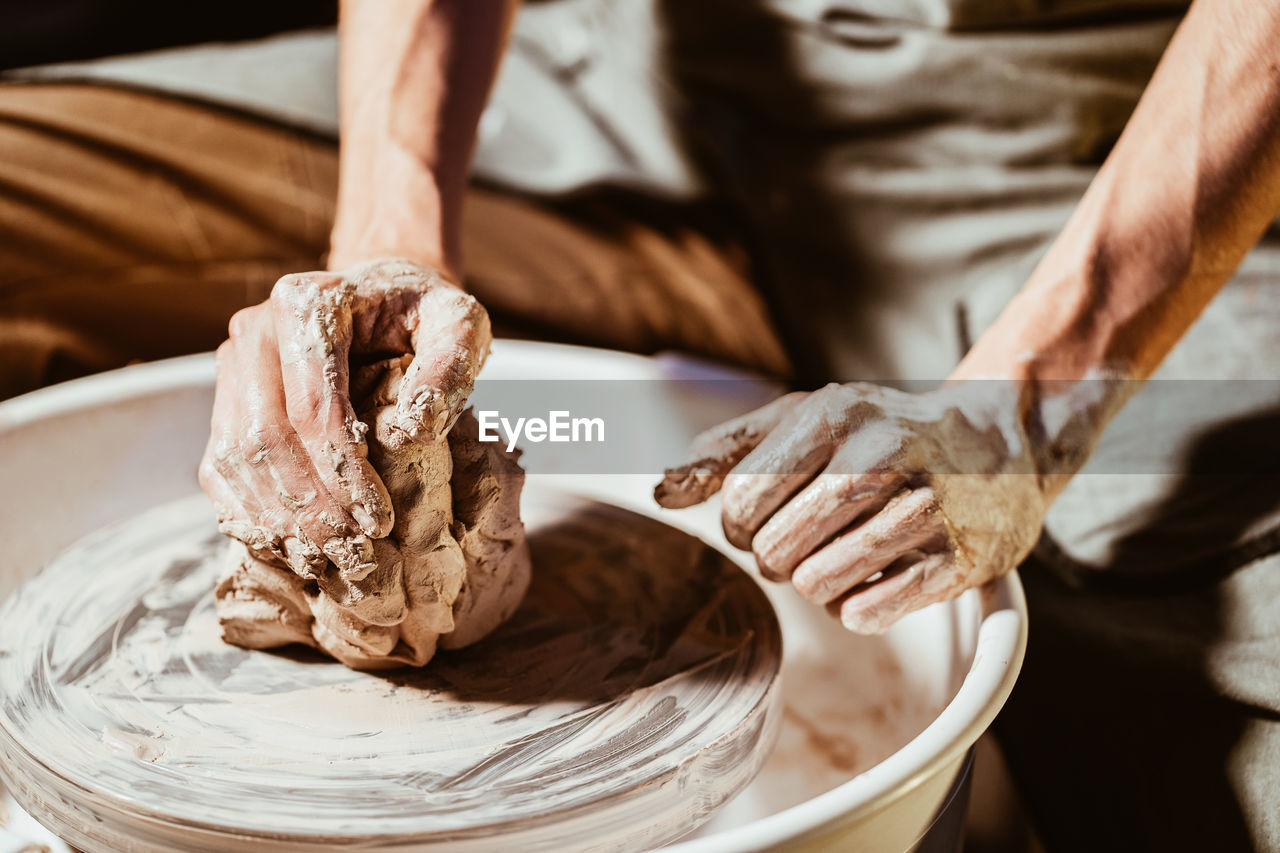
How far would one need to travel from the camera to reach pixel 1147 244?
0.97 m

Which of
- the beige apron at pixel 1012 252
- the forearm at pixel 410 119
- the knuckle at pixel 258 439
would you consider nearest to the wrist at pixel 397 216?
the forearm at pixel 410 119

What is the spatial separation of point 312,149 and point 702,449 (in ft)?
3.60

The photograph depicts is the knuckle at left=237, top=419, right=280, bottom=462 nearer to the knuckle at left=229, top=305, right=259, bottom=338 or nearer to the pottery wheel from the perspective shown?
the knuckle at left=229, top=305, right=259, bottom=338

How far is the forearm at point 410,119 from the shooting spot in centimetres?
113

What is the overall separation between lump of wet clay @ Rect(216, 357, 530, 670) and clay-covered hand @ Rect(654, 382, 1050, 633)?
0.16 meters

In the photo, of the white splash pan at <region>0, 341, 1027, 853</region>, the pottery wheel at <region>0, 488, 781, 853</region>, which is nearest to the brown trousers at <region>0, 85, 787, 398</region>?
the white splash pan at <region>0, 341, 1027, 853</region>

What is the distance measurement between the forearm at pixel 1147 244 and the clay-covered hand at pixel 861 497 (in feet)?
0.43

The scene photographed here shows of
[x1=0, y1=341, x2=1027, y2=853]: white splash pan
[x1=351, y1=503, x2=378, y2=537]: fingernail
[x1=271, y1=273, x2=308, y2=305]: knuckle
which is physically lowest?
[x1=0, y1=341, x2=1027, y2=853]: white splash pan

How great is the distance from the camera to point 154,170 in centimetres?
159

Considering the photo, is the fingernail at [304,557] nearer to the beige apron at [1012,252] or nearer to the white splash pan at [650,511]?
the white splash pan at [650,511]

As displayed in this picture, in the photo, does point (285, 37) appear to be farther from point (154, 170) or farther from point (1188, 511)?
point (1188, 511)

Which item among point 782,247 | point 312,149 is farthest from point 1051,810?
point 312,149

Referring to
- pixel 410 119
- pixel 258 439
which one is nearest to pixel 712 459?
pixel 258 439

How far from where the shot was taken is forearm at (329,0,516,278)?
1126mm
